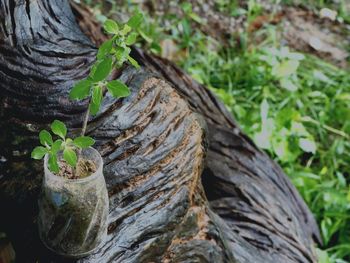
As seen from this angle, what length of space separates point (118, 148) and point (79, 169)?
1.09ft

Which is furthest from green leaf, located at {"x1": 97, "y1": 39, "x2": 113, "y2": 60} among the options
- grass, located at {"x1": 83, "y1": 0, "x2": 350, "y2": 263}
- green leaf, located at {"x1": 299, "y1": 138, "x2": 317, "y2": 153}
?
green leaf, located at {"x1": 299, "y1": 138, "x2": 317, "y2": 153}

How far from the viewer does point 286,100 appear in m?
3.41

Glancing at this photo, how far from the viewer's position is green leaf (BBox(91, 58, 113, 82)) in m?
1.38

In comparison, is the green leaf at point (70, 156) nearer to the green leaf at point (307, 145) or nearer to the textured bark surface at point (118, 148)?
the textured bark surface at point (118, 148)

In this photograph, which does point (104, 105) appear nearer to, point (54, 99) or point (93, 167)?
point (54, 99)

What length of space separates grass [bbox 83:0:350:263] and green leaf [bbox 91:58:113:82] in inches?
62.3

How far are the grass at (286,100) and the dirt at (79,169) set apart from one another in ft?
4.94

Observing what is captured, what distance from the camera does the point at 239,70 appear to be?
359cm

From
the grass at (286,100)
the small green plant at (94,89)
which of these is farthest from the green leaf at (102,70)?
the grass at (286,100)

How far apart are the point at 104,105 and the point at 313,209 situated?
1.49 metres

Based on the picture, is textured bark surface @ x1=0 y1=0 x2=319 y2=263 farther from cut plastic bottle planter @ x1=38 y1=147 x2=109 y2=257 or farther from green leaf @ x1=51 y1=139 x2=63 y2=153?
green leaf @ x1=51 y1=139 x2=63 y2=153

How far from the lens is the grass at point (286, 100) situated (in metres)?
2.96

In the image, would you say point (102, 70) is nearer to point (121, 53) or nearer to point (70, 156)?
point (121, 53)

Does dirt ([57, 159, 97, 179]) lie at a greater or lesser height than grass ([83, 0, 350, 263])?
greater
